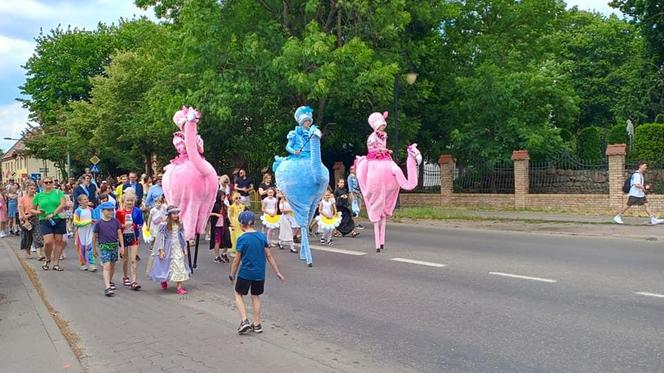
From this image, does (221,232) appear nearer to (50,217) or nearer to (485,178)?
(50,217)

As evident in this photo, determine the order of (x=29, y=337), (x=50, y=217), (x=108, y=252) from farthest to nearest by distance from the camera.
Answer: (x=50, y=217) → (x=108, y=252) → (x=29, y=337)

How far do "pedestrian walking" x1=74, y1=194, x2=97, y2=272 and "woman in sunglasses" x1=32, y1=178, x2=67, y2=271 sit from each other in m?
0.32

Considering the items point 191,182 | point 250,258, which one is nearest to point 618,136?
point 191,182

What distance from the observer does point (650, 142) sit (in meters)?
23.5

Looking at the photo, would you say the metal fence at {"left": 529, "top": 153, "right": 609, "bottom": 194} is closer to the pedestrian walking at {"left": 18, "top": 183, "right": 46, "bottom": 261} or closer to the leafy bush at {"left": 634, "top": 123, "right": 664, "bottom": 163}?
the leafy bush at {"left": 634, "top": 123, "right": 664, "bottom": 163}

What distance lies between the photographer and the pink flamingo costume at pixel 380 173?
12.6 metres

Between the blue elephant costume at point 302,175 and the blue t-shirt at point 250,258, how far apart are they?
4.24 metres

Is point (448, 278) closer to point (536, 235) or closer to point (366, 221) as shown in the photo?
point (536, 235)

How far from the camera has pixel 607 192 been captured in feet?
70.6

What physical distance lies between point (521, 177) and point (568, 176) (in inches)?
63.0

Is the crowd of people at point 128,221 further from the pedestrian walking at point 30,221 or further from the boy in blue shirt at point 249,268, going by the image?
the boy in blue shirt at point 249,268

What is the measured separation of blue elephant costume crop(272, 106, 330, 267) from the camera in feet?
36.8

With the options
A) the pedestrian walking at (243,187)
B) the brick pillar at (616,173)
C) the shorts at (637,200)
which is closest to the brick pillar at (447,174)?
the brick pillar at (616,173)


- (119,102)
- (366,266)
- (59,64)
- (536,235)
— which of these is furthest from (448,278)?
(59,64)
